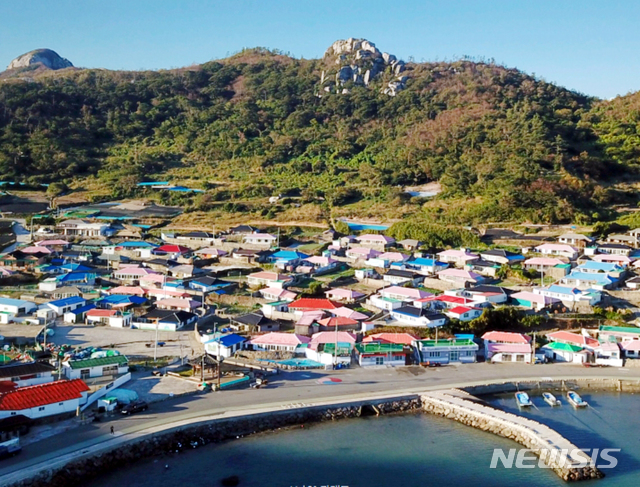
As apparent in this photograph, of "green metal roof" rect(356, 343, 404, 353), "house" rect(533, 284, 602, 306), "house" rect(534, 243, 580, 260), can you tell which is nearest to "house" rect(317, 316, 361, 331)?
"green metal roof" rect(356, 343, 404, 353)

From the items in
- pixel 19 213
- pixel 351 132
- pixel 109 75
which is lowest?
pixel 19 213

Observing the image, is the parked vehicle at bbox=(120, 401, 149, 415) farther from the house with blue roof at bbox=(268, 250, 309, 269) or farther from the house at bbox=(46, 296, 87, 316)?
the house with blue roof at bbox=(268, 250, 309, 269)

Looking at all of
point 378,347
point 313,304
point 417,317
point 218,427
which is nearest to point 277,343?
point 378,347

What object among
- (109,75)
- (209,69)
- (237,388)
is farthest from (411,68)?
(237,388)

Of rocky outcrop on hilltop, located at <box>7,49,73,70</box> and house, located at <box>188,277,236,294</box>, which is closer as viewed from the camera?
house, located at <box>188,277,236,294</box>

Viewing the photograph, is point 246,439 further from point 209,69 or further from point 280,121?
point 209,69

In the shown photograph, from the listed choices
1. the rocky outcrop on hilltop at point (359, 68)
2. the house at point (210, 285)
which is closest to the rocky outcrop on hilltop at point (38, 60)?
the rocky outcrop on hilltop at point (359, 68)
